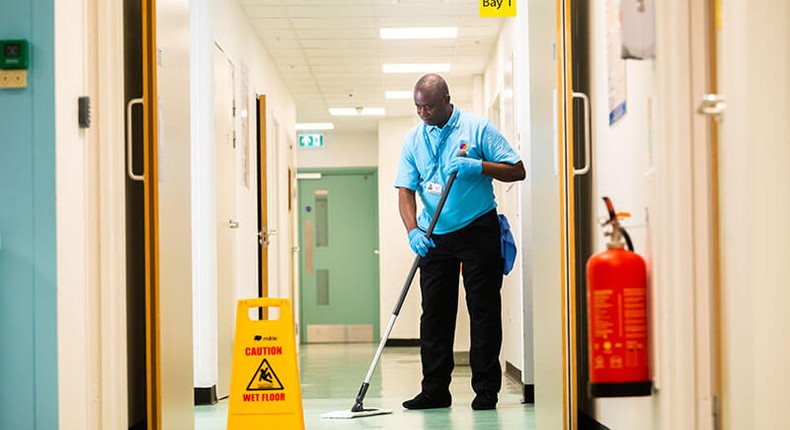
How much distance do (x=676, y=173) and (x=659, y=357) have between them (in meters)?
0.45

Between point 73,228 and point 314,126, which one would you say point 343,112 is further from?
point 73,228

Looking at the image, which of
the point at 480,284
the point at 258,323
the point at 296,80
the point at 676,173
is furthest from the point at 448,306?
the point at 296,80

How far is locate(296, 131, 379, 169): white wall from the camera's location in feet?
44.0

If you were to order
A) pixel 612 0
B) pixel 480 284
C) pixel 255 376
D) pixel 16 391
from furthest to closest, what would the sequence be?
pixel 480 284 < pixel 255 376 < pixel 612 0 < pixel 16 391

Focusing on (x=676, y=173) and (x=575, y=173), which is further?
(x=575, y=173)

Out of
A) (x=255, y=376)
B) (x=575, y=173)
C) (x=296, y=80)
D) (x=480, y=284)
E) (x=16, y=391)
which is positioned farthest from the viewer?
(x=296, y=80)

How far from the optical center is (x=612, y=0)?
2896 millimetres

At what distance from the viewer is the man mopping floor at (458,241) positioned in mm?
4805

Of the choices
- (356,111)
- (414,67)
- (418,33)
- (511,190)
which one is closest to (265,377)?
(511,190)

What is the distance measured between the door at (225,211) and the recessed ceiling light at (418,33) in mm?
1920

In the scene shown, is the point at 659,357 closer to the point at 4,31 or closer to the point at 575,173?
the point at 575,173

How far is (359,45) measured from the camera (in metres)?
8.42

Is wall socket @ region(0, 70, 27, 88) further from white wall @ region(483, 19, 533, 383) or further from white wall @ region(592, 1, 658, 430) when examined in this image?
white wall @ region(483, 19, 533, 383)

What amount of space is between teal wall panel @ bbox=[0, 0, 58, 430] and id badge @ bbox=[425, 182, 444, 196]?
2467mm
